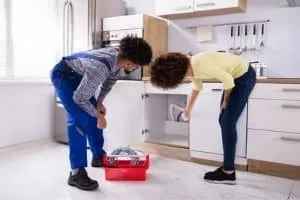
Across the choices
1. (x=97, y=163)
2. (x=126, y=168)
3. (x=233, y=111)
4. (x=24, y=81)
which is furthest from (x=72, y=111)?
(x=24, y=81)

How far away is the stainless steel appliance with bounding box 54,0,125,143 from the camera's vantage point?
10.5ft

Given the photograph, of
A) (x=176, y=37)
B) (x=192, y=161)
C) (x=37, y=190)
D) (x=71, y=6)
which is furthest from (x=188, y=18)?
(x=37, y=190)

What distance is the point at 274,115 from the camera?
7.14 feet

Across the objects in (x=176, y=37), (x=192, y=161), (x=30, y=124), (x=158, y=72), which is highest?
(x=176, y=37)

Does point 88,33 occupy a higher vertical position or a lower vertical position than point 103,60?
higher

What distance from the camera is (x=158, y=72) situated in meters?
1.79

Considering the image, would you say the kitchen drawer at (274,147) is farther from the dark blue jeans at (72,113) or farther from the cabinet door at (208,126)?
the dark blue jeans at (72,113)

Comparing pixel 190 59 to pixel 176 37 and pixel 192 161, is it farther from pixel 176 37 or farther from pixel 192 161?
pixel 176 37

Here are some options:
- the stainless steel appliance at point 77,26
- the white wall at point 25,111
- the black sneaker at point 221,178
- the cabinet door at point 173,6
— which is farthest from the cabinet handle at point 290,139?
the white wall at point 25,111

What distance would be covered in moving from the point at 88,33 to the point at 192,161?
1.71m

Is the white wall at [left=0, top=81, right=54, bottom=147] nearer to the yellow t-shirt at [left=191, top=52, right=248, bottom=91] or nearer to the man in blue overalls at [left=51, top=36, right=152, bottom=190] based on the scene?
the man in blue overalls at [left=51, top=36, right=152, bottom=190]

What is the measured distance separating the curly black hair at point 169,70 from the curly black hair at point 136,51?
7 centimetres

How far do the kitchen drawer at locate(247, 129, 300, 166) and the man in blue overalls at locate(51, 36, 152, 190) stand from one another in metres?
1.07

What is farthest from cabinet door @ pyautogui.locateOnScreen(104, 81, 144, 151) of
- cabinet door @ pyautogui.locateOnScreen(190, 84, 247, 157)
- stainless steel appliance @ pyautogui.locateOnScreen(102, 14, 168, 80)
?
cabinet door @ pyautogui.locateOnScreen(190, 84, 247, 157)
